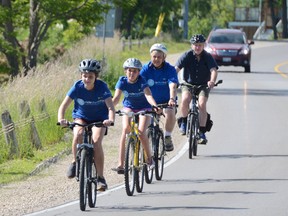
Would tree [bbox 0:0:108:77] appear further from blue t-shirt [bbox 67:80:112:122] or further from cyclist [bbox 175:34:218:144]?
blue t-shirt [bbox 67:80:112:122]

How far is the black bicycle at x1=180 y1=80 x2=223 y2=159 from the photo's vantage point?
57.1 ft

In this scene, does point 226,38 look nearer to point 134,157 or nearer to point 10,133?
point 10,133

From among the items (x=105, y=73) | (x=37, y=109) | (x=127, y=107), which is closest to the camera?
(x=127, y=107)

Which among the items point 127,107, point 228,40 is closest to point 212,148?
point 127,107

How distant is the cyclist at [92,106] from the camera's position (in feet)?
41.3

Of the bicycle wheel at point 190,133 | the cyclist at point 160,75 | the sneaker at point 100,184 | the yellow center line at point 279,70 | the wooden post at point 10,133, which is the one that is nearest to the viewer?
the sneaker at point 100,184

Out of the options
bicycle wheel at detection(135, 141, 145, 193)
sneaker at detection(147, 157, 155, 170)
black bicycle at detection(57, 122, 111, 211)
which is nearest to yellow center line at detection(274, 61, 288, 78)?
sneaker at detection(147, 157, 155, 170)

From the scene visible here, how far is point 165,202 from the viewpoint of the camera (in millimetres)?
12969

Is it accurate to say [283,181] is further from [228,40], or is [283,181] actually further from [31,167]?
[228,40]

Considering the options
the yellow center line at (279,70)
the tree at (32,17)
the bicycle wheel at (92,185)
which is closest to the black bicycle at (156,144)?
the bicycle wheel at (92,185)

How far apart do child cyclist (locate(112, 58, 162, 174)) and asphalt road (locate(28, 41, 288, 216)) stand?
2.21 feet

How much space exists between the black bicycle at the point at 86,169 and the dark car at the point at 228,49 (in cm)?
2888

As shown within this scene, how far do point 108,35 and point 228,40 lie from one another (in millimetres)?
4861

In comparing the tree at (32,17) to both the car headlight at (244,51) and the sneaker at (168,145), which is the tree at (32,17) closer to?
the car headlight at (244,51)
